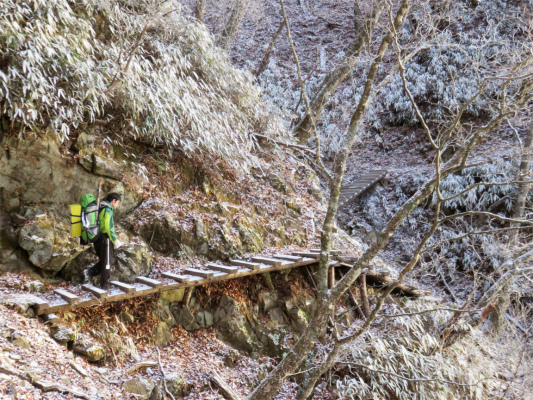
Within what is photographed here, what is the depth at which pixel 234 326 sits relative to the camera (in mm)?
6395

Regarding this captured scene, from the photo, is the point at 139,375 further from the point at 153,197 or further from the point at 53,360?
the point at 153,197

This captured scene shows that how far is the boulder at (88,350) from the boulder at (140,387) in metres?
0.49

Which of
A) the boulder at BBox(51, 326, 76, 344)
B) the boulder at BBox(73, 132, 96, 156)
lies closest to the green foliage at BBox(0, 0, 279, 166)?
the boulder at BBox(73, 132, 96, 156)

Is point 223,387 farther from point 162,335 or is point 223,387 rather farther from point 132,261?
point 132,261

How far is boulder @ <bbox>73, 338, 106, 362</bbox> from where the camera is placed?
4734mm

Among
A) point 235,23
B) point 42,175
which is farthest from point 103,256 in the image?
point 235,23

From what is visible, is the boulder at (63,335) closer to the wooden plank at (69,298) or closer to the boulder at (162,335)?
the wooden plank at (69,298)

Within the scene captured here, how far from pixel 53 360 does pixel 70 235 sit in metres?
1.94

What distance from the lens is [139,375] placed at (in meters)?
4.96

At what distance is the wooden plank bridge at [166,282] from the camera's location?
4.61m

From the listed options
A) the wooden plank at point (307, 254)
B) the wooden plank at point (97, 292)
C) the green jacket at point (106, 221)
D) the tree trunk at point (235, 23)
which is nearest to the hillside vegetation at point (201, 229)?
the wooden plank at point (97, 292)

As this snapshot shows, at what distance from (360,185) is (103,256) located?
32.3 ft

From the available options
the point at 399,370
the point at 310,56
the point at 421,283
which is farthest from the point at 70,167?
the point at 310,56

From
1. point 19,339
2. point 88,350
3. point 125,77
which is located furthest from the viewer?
point 125,77
